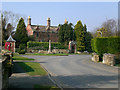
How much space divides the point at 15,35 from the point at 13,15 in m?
7.31

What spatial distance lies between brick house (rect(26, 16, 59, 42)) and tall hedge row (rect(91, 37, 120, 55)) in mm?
50749

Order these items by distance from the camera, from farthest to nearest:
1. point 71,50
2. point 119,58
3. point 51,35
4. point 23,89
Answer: point 51,35 < point 71,50 < point 119,58 < point 23,89

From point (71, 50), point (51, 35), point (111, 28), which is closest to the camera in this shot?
point (111, 28)

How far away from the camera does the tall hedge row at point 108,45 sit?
82.3ft

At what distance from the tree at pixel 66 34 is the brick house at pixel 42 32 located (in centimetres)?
1165

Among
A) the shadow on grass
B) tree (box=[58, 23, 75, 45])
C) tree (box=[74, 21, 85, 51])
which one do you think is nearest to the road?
the shadow on grass

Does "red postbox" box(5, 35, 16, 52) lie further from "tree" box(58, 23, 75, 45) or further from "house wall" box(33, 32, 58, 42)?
"house wall" box(33, 32, 58, 42)

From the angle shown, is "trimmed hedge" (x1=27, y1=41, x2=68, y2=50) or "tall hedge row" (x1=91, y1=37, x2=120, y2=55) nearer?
"tall hedge row" (x1=91, y1=37, x2=120, y2=55)

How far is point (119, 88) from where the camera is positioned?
10297mm

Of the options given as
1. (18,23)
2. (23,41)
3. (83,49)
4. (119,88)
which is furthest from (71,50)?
(119,88)

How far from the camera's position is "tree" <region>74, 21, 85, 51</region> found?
66.2 m

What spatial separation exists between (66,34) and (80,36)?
519 cm

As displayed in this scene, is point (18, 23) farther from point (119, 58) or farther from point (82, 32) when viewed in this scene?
point (119, 58)

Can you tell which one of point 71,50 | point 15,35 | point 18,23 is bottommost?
point 71,50
